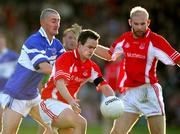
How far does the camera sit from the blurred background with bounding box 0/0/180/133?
65.0 feet

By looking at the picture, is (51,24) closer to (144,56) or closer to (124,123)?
(144,56)

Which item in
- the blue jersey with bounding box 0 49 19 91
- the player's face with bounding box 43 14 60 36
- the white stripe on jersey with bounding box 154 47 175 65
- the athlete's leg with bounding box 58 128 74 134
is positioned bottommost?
the athlete's leg with bounding box 58 128 74 134

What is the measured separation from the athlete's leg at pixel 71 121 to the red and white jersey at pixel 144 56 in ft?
4.53

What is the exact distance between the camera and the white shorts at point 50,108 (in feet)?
33.4

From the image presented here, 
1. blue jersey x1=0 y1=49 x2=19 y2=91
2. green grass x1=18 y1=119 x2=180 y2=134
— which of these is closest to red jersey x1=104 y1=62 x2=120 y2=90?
green grass x1=18 y1=119 x2=180 y2=134

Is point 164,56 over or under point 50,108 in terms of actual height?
over

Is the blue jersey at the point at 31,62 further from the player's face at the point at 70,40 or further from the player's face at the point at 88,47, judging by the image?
the player's face at the point at 88,47

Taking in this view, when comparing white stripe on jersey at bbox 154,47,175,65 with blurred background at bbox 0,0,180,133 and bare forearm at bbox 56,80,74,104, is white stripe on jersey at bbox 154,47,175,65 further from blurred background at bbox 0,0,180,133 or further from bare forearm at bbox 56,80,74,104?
blurred background at bbox 0,0,180,133

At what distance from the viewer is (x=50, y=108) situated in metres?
10.3

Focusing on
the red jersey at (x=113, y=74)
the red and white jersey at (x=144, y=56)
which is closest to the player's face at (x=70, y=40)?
the red and white jersey at (x=144, y=56)

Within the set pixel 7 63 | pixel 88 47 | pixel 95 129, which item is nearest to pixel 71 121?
pixel 88 47

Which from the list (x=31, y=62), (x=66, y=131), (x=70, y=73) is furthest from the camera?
(x=31, y=62)

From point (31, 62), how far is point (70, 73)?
2.86 feet

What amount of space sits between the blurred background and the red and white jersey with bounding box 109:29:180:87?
843 centimetres
